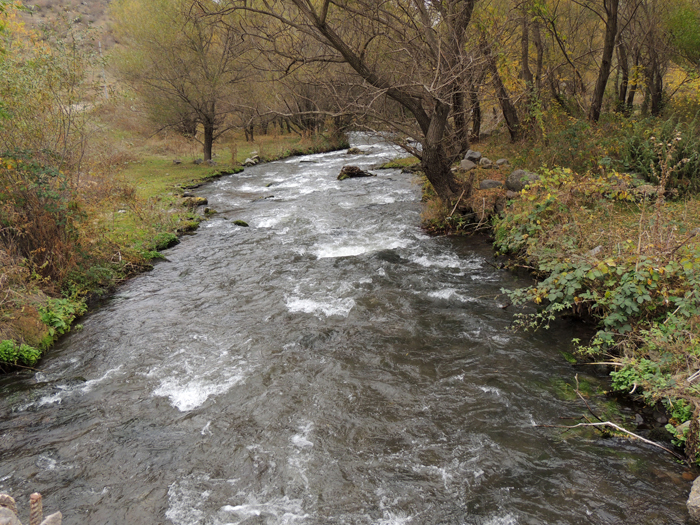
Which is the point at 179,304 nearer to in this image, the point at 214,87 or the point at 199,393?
the point at 199,393

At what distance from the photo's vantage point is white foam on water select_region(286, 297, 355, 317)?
8312mm

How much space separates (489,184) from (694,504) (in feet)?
33.0

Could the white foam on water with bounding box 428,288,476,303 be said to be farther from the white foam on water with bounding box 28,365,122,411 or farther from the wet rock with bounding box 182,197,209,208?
the wet rock with bounding box 182,197,209,208

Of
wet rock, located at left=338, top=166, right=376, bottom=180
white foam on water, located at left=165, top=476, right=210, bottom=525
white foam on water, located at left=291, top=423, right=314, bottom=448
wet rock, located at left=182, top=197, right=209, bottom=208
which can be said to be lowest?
white foam on water, located at left=165, top=476, right=210, bottom=525

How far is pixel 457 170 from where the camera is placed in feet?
46.3

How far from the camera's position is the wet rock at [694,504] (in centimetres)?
368

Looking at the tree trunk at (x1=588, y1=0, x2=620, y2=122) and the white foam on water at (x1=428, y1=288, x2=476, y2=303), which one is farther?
the tree trunk at (x1=588, y1=0, x2=620, y2=122)

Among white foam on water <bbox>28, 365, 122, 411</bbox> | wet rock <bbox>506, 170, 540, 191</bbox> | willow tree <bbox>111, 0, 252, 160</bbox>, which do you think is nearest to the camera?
white foam on water <bbox>28, 365, 122, 411</bbox>

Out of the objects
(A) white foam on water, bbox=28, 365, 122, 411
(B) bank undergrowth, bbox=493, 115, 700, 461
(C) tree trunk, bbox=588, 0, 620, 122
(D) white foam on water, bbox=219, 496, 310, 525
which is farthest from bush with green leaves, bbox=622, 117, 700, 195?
(A) white foam on water, bbox=28, 365, 122, 411

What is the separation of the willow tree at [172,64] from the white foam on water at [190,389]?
798 inches

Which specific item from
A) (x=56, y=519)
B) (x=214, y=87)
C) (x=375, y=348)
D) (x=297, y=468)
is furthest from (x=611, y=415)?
(x=214, y=87)

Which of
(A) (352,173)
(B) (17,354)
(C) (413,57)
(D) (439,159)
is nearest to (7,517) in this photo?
(B) (17,354)

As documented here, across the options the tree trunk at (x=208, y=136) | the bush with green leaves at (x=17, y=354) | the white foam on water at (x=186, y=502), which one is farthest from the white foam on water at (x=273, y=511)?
the tree trunk at (x=208, y=136)

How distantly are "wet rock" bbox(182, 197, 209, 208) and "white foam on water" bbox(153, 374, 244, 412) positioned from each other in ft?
37.2
